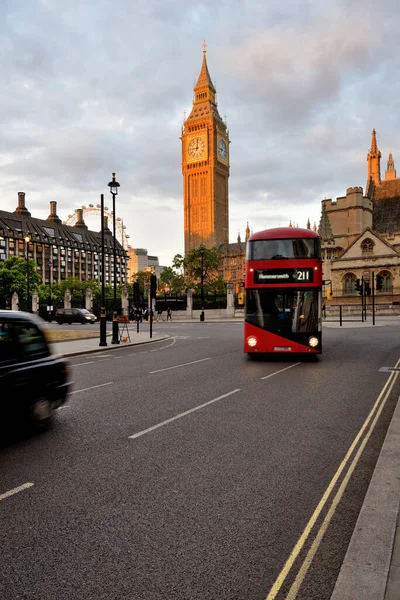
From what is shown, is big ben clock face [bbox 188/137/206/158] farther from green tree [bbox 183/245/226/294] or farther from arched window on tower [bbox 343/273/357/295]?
arched window on tower [bbox 343/273/357/295]

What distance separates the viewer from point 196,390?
30.6 feet

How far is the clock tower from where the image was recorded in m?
138

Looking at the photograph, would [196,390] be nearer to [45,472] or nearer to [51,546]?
[45,472]

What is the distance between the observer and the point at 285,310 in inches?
546

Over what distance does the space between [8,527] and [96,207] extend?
18723 cm

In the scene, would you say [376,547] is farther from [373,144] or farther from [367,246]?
[373,144]

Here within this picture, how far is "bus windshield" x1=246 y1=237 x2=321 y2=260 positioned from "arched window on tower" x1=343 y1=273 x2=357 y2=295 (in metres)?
46.0

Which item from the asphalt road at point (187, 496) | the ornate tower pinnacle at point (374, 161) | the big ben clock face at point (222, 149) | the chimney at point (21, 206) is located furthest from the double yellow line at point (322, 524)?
the big ben clock face at point (222, 149)

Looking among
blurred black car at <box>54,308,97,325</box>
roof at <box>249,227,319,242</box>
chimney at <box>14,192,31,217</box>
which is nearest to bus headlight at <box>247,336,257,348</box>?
roof at <box>249,227,319,242</box>

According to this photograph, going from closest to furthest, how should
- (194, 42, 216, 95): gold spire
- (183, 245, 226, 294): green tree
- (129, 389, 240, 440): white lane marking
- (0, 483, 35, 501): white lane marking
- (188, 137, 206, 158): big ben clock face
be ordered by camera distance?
(0, 483, 35, 501): white lane marking, (129, 389, 240, 440): white lane marking, (183, 245, 226, 294): green tree, (188, 137, 206, 158): big ben clock face, (194, 42, 216, 95): gold spire

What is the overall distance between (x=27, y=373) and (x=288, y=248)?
389 inches

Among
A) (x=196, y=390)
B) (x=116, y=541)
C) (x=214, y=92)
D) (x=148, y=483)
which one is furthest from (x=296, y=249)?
(x=214, y=92)

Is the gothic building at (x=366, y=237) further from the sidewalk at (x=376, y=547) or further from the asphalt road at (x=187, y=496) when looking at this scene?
the sidewalk at (x=376, y=547)

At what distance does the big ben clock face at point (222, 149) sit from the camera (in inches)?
5571
